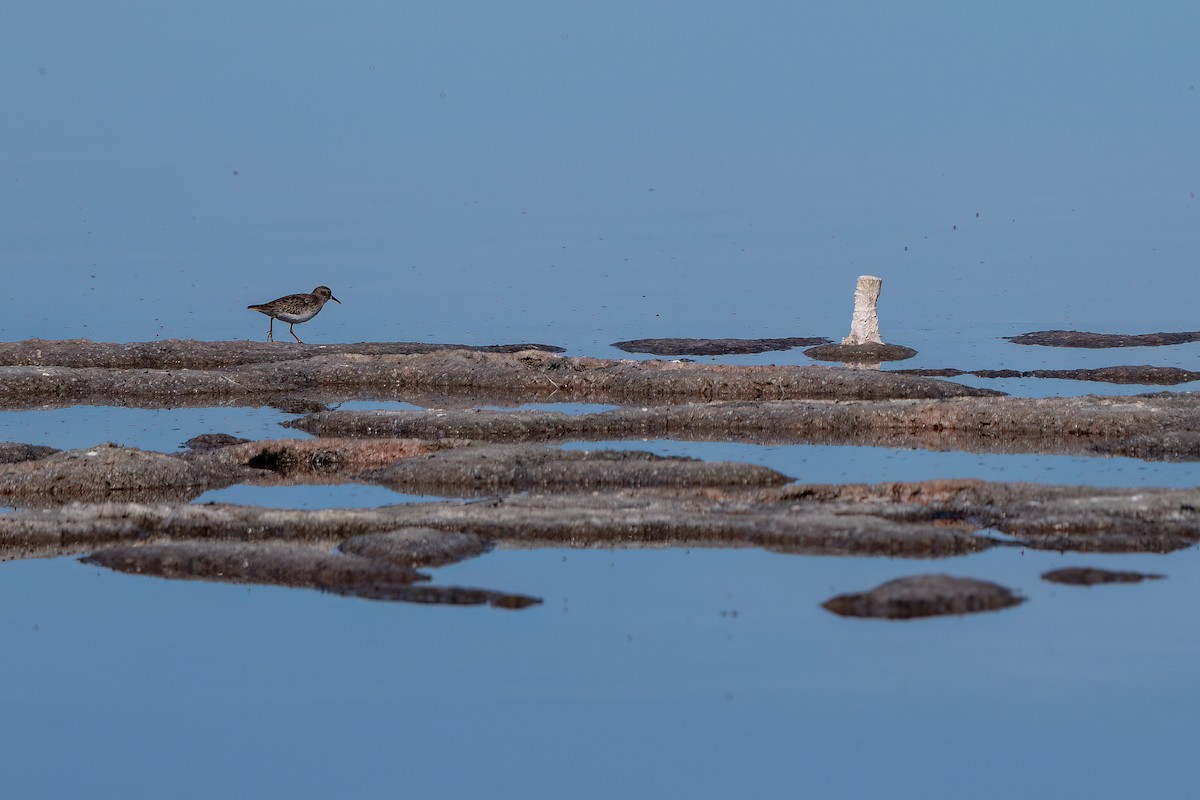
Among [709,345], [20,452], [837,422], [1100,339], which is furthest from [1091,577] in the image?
[1100,339]

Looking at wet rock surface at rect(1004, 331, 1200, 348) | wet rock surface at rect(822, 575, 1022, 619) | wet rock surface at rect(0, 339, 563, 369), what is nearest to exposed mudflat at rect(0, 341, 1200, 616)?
wet rock surface at rect(822, 575, 1022, 619)

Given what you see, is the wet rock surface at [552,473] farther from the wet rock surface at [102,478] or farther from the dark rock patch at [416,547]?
the dark rock patch at [416,547]

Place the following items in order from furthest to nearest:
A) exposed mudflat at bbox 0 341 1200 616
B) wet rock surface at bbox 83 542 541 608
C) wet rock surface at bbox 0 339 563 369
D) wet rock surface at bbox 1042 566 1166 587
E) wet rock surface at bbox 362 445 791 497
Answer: wet rock surface at bbox 0 339 563 369
wet rock surface at bbox 362 445 791 497
exposed mudflat at bbox 0 341 1200 616
wet rock surface at bbox 1042 566 1166 587
wet rock surface at bbox 83 542 541 608

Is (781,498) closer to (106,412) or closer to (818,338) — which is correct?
(106,412)

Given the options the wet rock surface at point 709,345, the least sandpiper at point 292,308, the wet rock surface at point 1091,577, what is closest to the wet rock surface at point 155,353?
the least sandpiper at point 292,308

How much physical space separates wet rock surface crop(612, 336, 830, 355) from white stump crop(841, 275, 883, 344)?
1.60 metres

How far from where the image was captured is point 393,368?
27.9 meters

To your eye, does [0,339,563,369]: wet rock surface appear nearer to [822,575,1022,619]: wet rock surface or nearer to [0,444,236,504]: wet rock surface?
[0,444,236,504]: wet rock surface

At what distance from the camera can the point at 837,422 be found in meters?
21.6

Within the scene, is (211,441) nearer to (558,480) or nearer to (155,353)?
(558,480)

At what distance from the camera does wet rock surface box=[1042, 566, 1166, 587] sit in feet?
43.3

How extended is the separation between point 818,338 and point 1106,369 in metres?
8.62

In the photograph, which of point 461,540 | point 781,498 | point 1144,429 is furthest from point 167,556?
point 1144,429

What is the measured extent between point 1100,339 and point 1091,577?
2152 cm
